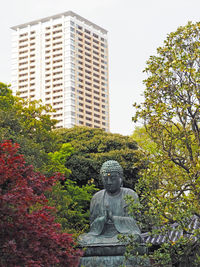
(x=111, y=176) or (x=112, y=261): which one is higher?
(x=111, y=176)

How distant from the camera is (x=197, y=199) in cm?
816

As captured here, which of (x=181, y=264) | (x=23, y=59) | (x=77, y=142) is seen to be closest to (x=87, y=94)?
(x=23, y=59)

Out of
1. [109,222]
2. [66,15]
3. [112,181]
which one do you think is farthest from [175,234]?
[66,15]

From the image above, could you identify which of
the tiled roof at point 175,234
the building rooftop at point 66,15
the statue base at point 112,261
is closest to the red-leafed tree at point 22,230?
the statue base at point 112,261

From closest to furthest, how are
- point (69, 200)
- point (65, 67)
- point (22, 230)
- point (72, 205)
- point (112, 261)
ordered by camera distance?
point (22, 230)
point (112, 261)
point (69, 200)
point (72, 205)
point (65, 67)

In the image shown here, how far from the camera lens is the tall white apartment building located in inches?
2963

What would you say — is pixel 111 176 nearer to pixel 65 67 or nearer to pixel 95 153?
pixel 95 153

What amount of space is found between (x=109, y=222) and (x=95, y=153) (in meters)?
9.22

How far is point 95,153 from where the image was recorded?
59.5ft

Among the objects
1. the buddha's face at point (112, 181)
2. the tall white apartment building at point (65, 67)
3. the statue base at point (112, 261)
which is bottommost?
the statue base at point (112, 261)

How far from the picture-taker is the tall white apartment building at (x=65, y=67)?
75.2 metres

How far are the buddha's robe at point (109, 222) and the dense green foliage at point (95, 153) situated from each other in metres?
6.83

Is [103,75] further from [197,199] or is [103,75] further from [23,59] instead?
[197,199]

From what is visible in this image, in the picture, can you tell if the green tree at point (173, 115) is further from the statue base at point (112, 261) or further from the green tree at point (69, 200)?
the green tree at point (69, 200)
